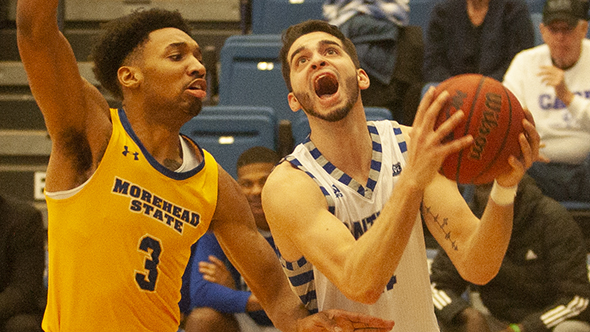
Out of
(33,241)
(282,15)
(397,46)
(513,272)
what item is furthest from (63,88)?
(282,15)

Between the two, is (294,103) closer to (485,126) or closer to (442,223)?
(442,223)

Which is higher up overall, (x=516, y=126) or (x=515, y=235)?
(x=516, y=126)

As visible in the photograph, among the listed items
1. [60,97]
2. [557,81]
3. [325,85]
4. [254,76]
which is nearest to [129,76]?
[60,97]

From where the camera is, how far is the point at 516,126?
6.55ft

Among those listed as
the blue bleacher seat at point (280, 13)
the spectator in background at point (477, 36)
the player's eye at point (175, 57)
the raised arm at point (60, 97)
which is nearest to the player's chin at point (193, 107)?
the player's eye at point (175, 57)

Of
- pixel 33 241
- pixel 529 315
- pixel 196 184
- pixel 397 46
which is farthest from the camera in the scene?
pixel 397 46

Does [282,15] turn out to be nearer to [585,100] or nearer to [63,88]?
[585,100]

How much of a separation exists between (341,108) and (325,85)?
145mm

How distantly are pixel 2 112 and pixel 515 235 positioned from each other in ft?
15.1

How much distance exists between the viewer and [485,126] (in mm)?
1969

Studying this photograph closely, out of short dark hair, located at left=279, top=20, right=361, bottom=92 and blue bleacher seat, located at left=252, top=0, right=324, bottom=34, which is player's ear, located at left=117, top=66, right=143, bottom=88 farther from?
→ blue bleacher seat, located at left=252, top=0, right=324, bottom=34

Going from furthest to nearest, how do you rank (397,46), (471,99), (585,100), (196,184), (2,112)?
(2,112) → (397,46) → (585,100) → (196,184) → (471,99)

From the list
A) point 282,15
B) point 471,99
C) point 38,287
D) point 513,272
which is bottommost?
point 38,287

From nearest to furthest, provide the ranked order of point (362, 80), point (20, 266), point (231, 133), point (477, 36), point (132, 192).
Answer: point (132, 192) < point (362, 80) < point (20, 266) < point (231, 133) < point (477, 36)
